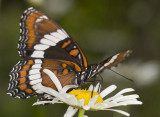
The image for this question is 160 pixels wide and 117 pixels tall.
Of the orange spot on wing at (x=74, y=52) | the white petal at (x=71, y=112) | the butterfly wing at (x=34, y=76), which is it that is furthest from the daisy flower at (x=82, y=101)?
the orange spot on wing at (x=74, y=52)

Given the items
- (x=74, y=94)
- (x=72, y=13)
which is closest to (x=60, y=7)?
(x=72, y=13)

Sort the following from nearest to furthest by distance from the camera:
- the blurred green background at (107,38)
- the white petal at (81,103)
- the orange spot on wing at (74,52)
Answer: the white petal at (81,103), the orange spot on wing at (74,52), the blurred green background at (107,38)

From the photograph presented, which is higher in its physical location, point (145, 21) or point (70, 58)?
point (145, 21)

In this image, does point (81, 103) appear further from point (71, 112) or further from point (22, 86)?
point (22, 86)

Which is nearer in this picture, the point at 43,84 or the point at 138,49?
the point at 43,84

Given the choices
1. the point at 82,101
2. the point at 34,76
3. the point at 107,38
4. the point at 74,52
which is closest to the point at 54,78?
the point at 34,76

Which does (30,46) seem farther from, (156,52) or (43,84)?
(156,52)

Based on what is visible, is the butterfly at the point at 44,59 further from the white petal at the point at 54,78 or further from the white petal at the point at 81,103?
the white petal at the point at 81,103
